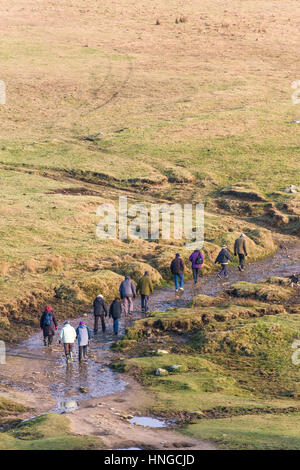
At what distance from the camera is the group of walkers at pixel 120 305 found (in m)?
24.8

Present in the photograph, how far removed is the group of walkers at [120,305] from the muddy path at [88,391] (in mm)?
496

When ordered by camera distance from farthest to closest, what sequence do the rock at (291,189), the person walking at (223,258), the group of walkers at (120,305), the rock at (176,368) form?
the rock at (291,189) < the person walking at (223,258) < the group of walkers at (120,305) < the rock at (176,368)

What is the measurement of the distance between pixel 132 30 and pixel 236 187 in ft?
161

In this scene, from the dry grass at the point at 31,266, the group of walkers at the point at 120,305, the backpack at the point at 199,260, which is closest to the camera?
the group of walkers at the point at 120,305

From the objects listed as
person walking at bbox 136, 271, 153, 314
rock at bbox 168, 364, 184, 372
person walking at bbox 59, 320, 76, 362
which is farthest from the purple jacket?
rock at bbox 168, 364, 184, 372

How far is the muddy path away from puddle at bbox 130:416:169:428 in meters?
0.24

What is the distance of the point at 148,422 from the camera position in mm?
18922

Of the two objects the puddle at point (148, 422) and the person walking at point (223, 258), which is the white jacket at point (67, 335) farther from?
the person walking at point (223, 258)

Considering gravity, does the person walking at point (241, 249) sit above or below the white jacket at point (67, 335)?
above

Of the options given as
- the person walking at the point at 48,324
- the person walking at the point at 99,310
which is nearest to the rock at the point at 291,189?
the person walking at the point at 99,310

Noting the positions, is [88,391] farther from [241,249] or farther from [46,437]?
[241,249]

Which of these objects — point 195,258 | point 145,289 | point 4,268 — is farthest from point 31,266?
point 195,258

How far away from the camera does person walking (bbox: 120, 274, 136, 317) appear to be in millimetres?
29734
